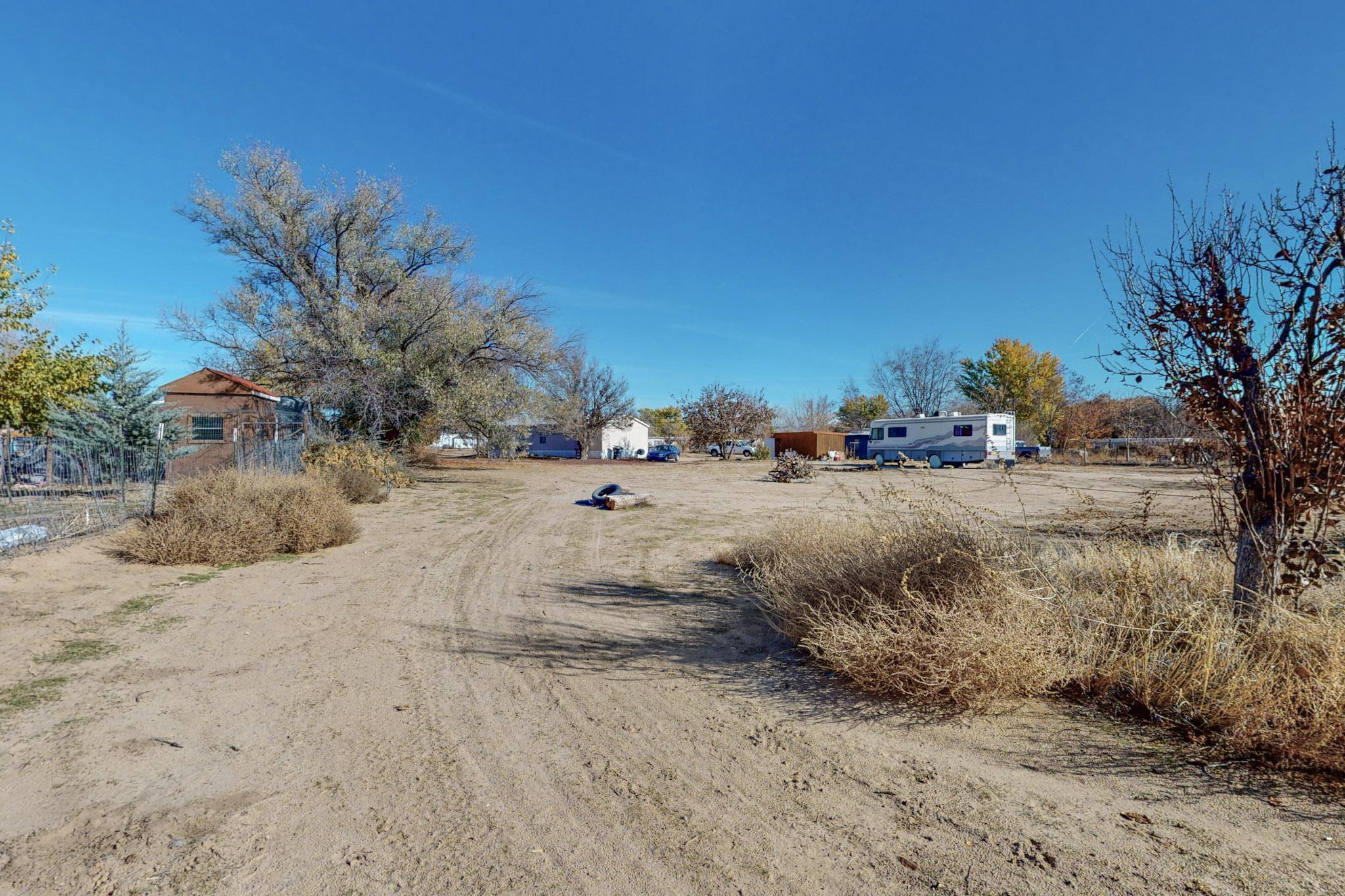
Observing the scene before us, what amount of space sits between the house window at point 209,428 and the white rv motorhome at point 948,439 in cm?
2519

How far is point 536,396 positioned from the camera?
67.8 ft

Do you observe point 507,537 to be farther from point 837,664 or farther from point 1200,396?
point 1200,396

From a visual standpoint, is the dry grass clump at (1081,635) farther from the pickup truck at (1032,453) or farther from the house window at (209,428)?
the pickup truck at (1032,453)

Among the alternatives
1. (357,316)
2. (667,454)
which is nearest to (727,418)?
(667,454)

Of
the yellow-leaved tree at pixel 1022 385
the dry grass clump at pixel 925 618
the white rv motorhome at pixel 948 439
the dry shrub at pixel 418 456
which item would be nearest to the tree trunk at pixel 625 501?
the dry shrub at pixel 418 456

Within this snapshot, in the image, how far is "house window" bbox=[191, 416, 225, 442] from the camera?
16375 millimetres

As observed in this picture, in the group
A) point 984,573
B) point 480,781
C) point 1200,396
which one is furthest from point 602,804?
point 1200,396

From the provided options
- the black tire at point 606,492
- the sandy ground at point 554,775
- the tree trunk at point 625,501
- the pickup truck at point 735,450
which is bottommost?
the sandy ground at point 554,775

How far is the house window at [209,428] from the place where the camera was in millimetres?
16375

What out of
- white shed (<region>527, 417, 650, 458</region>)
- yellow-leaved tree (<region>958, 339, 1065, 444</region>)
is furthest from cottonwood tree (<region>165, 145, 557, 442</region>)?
yellow-leaved tree (<region>958, 339, 1065, 444</region>)

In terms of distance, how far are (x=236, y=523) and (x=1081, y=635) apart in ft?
29.8

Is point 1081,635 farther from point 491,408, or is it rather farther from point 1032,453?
point 1032,453

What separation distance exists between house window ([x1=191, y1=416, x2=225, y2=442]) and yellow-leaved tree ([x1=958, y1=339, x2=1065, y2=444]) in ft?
150

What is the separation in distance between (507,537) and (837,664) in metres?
7.08
